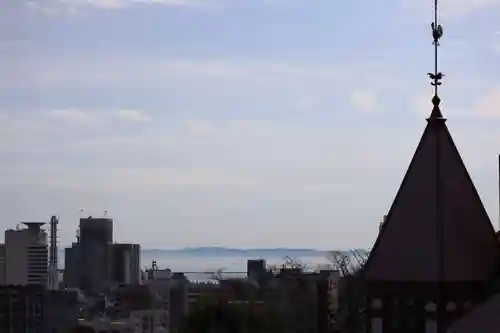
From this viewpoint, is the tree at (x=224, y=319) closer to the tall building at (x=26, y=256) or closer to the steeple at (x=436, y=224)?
the steeple at (x=436, y=224)

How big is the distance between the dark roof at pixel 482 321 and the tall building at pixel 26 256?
116 metres

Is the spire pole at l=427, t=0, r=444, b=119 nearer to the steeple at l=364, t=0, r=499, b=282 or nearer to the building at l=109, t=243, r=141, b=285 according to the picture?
the steeple at l=364, t=0, r=499, b=282

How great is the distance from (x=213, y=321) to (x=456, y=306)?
1937 centimetres

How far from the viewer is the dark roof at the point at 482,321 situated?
14.8 meters

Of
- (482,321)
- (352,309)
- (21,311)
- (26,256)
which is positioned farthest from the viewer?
Answer: (26,256)

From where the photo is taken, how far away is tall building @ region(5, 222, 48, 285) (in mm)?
129750

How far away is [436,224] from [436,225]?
0.5 inches

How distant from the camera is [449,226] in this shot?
15648 mm

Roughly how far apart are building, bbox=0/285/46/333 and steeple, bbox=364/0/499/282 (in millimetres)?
72213

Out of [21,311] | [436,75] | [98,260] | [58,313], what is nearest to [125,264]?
[98,260]

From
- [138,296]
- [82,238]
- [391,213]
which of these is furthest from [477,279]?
[82,238]

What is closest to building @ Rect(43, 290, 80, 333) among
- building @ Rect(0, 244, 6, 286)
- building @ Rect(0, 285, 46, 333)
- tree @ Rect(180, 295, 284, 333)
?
building @ Rect(0, 285, 46, 333)

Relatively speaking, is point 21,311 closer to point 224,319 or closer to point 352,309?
point 224,319

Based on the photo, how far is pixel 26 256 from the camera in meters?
133
